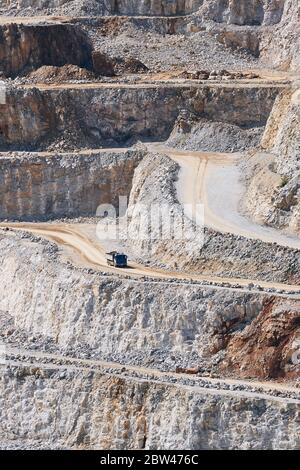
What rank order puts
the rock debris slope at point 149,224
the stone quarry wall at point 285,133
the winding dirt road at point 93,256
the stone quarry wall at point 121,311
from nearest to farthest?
1. the rock debris slope at point 149,224
2. the stone quarry wall at point 121,311
3. the winding dirt road at point 93,256
4. the stone quarry wall at point 285,133

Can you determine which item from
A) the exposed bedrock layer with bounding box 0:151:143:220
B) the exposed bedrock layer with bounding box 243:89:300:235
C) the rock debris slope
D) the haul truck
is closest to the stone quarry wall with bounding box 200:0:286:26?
the rock debris slope

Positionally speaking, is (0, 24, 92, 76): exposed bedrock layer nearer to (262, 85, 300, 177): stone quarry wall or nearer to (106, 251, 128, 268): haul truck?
(262, 85, 300, 177): stone quarry wall

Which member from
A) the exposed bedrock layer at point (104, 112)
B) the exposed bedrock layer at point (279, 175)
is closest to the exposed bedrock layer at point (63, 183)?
the exposed bedrock layer at point (104, 112)

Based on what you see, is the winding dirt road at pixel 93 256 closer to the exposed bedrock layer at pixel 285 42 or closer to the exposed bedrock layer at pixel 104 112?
the exposed bedrock layer at pixel 104 112

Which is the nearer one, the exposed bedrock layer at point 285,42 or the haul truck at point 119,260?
the haul truck at point 119,260
